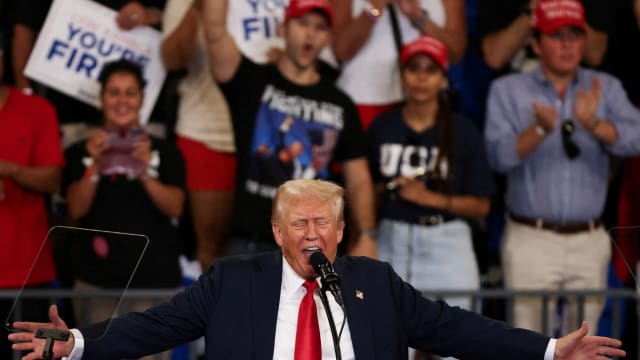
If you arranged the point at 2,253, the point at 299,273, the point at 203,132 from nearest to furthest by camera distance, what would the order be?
the point at 299,273, the point at 2,253, the point at 203,132

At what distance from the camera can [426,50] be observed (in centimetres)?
721

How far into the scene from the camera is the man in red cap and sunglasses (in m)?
7.30

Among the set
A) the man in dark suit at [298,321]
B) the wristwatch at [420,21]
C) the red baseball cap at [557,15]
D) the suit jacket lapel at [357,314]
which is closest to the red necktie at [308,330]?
the man in dark suit at [298,321]

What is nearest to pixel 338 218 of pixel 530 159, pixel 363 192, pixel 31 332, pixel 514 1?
pixel 31 332

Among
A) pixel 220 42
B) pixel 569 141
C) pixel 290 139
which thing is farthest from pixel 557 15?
pixel 220 42

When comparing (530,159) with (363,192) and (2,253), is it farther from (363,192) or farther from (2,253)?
(2,253)

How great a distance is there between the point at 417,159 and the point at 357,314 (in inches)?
100

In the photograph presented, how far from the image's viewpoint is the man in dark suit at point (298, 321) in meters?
4.62

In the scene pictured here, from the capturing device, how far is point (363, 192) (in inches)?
280

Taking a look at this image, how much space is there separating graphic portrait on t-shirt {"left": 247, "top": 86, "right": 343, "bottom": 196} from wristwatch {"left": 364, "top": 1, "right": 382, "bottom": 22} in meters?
0.65

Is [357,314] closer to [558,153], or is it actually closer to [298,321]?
[298,321]

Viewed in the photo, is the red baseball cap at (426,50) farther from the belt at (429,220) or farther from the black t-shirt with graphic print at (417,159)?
the belt at (429,220)

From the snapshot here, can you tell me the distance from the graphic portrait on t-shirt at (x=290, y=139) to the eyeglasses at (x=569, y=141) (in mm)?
1301

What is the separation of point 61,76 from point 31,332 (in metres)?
2.96
